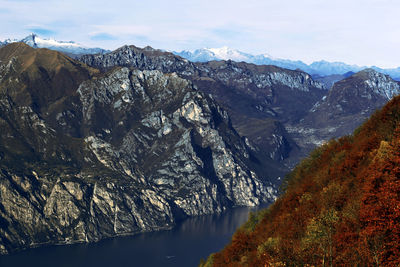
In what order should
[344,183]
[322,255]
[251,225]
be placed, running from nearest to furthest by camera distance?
[322,255], [344,183], [251,225]

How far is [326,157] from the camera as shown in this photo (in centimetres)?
16462

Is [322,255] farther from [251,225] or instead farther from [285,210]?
[251,225]

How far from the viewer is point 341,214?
105 meters

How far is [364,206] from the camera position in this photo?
3541 inches

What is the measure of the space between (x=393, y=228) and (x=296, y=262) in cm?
1773

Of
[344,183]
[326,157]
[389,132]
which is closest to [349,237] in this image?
[344,183]

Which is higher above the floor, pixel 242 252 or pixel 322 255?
pixel 322 255

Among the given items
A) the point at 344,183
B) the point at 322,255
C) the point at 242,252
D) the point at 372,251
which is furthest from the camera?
the point at 242,252

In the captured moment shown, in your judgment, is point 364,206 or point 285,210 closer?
point 364,206

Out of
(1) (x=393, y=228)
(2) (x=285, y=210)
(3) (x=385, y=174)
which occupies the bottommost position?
(2) (x=285, y=210)

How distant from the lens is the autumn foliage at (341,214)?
80019 millimetres

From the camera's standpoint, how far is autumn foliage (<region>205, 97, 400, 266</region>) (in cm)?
8002

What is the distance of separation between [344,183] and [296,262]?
41.1 metres

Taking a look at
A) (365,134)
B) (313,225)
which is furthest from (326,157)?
(313,225)
